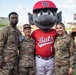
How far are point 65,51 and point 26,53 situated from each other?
2.27 ft

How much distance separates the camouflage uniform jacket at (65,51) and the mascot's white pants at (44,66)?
8.6 inches

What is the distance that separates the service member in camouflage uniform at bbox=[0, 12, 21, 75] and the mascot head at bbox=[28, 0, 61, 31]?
0.47 m

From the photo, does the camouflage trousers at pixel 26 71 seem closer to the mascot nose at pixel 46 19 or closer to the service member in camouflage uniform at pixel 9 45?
the service member in camouflage uniform at pixel 9 45

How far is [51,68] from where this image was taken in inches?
196

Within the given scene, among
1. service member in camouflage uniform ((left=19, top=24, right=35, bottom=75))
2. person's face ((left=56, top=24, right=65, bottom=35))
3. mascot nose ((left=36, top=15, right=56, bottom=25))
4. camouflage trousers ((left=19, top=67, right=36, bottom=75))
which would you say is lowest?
camouflage trousers ((left=19, top=67, right=36, bottom=75))

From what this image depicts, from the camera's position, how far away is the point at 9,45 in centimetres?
475

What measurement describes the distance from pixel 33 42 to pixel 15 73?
653 millimetres

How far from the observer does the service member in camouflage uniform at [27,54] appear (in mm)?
4816

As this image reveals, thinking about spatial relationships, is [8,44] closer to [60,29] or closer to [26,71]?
[26,71]

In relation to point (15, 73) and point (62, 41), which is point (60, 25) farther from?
point (15, 73)

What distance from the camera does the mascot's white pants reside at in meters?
4.94

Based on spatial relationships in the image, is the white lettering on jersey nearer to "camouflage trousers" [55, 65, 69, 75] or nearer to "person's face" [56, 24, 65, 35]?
"person's face" [56, 24, 65, 35]

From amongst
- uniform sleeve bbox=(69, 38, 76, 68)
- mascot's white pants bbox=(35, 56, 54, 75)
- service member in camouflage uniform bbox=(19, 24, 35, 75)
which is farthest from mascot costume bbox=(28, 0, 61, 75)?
uniform sleeve bbox=(69, 38, 76, 68)

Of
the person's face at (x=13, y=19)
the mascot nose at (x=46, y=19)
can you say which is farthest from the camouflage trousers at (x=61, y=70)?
the person's face at (x=13, y=19)
